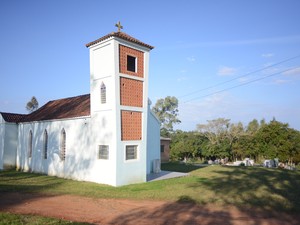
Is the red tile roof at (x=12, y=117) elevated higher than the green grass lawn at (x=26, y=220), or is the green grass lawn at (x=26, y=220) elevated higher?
the red tile roof at (x=12, y=117)

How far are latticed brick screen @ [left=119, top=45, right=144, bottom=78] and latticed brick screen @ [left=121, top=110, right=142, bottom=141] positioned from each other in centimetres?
245

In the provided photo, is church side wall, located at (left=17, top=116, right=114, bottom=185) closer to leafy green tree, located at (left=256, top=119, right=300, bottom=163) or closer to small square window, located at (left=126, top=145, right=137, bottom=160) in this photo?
small square window, located at (left=126, top=145, right=137, bottom=160)

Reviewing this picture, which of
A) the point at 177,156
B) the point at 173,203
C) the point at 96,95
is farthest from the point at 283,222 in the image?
the point at 177,156

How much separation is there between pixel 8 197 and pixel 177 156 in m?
31.7

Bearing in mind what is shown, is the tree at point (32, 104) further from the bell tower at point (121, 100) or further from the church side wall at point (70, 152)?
the bell tower at point (121, 100)

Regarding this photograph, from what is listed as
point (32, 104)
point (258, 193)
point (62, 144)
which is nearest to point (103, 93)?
point (62, 144)

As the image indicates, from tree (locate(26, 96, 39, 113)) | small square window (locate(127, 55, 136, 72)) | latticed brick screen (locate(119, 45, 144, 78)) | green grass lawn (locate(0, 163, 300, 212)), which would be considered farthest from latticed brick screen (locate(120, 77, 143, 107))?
tree (locate(26, 96, 39, 113))

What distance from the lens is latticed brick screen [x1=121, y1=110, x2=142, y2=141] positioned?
1595cm

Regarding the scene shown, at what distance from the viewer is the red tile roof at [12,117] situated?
24.3 m

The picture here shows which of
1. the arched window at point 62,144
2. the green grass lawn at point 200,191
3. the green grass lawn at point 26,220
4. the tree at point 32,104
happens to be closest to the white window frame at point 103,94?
the arched window at point 62,144

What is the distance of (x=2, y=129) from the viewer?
2412 cm

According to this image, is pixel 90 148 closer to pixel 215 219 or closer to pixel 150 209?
pixel 150 209

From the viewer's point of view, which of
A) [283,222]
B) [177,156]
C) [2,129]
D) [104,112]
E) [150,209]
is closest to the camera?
A: [283,222]

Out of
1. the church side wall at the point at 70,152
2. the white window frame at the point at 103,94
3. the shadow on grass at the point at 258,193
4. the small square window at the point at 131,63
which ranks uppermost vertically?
the small square window at the point at 131,63
